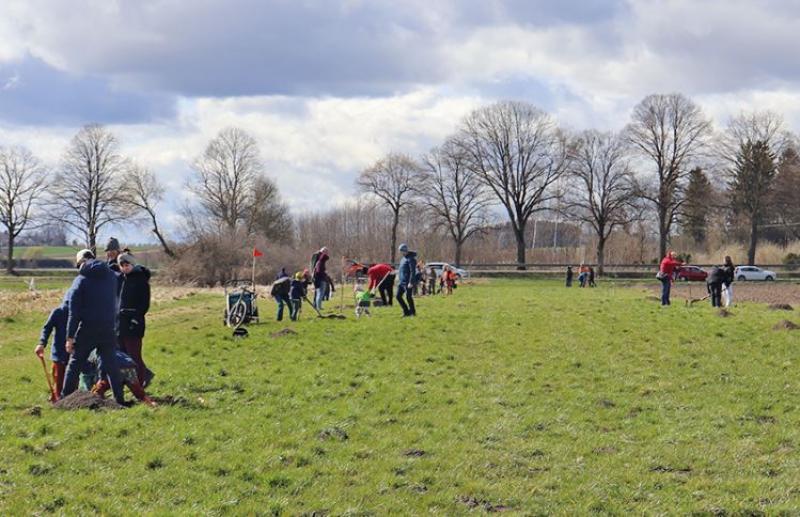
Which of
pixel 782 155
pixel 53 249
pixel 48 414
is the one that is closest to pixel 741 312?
pixel 48 414

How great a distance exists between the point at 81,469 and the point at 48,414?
2507 mm

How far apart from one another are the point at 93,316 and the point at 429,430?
4027 millimetres

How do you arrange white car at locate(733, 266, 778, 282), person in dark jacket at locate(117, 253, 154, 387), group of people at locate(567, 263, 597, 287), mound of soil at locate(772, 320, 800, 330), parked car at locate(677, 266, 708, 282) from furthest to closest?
white car at locate(733, 266, 778, 282), parked car at locate(677, 266, 708, 282), group of people at locate(567, 263, 597, 287), mound of soil at locate(772, 320, 800, 330), person in dark jacket at locate(117, 253, 154, 387)

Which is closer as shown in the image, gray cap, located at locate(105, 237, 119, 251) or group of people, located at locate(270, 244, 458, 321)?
gray cap, located at locate(105, 237, 119, 251)

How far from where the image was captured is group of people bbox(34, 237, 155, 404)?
9.91 m

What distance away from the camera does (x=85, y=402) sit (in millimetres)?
10062

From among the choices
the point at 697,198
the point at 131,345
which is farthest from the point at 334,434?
the point at 697,198

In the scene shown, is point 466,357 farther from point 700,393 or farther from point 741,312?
point 741,312

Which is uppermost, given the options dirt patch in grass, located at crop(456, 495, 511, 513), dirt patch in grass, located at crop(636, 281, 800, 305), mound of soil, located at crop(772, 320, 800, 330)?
mound of soil, located at crop(772, 320, 800, 330)

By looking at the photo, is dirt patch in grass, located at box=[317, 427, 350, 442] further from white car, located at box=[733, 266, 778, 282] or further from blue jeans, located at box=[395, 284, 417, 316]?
white car, located at box=[733, 266, 778, 282]

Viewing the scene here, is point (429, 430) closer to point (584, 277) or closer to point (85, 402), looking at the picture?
point (85, 402)

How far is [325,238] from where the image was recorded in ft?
291

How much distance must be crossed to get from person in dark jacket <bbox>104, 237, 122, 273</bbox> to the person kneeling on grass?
1.65 m

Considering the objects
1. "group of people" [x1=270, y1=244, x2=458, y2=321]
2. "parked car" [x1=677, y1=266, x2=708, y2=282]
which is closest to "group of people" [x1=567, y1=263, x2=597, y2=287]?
"parked car" [x1=677, y1=266, x2=708, y2=282]
